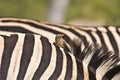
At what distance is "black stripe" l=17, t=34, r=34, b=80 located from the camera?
165 centimetres

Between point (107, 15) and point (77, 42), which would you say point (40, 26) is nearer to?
point (77, 42)

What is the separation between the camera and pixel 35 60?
5.49ft

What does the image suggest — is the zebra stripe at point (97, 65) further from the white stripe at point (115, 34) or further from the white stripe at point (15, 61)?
the white stripe at point (115, 34)

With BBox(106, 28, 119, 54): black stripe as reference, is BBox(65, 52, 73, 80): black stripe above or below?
below

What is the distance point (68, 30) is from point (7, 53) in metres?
1.14

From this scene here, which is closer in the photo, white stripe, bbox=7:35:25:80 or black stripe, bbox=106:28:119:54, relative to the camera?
white stripe, bbox=7:35:25:80

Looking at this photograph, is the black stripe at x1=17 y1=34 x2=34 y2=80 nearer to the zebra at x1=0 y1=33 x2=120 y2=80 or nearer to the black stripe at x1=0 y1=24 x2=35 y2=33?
the zebra at x1=0 y1=33 x2=120 y2=80

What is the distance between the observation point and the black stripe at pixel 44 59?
1656 mm

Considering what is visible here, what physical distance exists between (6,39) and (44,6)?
349 inches

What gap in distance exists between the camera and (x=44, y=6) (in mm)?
10531

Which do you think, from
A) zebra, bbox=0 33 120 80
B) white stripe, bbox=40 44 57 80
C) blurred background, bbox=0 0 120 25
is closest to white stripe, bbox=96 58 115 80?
zebra, bbox=0 33 120 80

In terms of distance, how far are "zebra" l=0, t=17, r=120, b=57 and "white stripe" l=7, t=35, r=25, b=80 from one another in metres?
0.81

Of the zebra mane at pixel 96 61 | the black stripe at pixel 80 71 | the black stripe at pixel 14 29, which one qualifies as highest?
the black stripe at pixel 14 29

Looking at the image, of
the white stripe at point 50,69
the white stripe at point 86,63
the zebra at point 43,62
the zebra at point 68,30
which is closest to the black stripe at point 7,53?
the zebra at point 43,62
